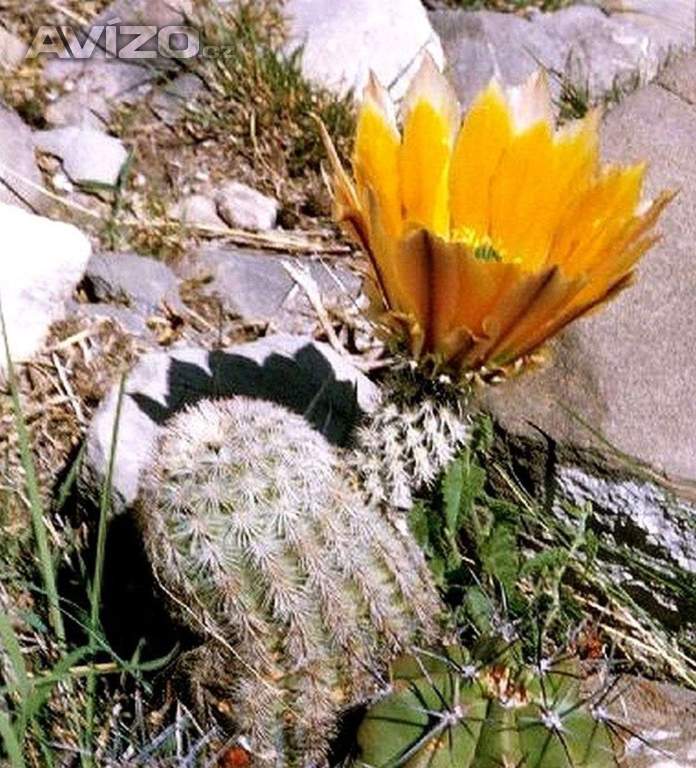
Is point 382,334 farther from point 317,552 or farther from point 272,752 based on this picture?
point 272,752

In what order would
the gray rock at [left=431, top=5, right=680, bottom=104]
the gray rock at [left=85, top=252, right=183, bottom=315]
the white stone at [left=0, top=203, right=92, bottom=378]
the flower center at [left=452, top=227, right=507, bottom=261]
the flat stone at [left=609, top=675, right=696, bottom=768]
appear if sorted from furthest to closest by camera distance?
1. the gray rock at [left=431, top=5, right=680, bottom=104]
2. the gray rock at [left=85, top=252, right=183, bottom=315]
3. the white stone at [left=0, top=203, right=92, bottom=378]
4. the flower center at [left=452, top=227, right=507, bottom=261]
5. the flat stone at [left=609, top=675, right=696, bottom=768]

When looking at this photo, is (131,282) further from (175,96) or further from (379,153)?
(379,153)

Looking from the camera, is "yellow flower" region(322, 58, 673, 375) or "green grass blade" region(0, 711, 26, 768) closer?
"green grass blade" region(0, 711, 26, 768)

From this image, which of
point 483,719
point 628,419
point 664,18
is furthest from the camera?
point 664,18

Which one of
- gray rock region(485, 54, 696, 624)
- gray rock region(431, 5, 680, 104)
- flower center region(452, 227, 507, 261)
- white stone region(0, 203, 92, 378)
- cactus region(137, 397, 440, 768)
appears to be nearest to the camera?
cactus region(137, 397, 440, 768)

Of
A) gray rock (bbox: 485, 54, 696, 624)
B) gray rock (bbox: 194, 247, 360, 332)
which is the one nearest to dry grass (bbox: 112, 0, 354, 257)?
gray rock (bbox: 194, 247, 360, 332)

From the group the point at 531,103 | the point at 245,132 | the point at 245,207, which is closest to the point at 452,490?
the point at 531,103

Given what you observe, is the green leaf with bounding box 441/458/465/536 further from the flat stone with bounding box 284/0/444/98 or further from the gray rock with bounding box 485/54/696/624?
the flat stone with bounding box 284/0/444/98
